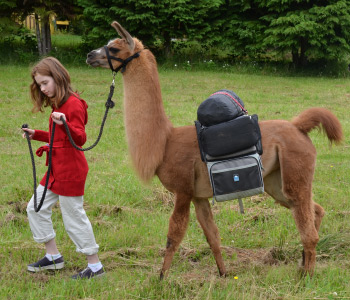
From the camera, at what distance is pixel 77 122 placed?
137 inches

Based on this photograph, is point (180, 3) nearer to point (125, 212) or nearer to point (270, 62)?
point (270, 62)

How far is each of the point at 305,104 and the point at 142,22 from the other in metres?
7.94

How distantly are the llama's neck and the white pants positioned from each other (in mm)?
578

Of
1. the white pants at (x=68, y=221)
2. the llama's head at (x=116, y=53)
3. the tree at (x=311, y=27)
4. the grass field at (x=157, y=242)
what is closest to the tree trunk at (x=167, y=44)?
the tree at (x=311, y=27)

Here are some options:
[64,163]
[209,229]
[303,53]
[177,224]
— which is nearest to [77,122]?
[64,163]

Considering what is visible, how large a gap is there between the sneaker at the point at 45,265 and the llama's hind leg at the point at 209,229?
1256 mm

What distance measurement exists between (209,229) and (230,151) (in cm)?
74

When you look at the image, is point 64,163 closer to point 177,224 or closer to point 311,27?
point 177,224

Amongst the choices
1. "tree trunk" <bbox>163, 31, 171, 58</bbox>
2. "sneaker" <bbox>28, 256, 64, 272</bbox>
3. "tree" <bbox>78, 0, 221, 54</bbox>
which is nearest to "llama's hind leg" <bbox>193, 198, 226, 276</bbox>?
"sneaker" <bbox>28, 256, 64, 272</bbox>

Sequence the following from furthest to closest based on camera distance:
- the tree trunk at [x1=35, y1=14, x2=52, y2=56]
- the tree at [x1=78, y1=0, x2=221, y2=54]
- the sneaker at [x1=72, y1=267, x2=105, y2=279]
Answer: the tree trunk at [x1=35, y1=14, x2=52, y2=56] → the tree at [x1=78, y1=0, x2=221, y2=54] → the sneaker at [x1=72, y1=267, x2=105, y2=279]

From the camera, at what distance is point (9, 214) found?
15.4 feet

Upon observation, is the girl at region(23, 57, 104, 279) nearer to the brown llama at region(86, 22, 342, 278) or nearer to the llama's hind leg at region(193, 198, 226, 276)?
the brown llama at region(86, 22, 342, 278)

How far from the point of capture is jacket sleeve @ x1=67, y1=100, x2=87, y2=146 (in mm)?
3393

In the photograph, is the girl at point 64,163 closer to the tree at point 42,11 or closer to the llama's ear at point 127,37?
the llama's ear at point 127,37
